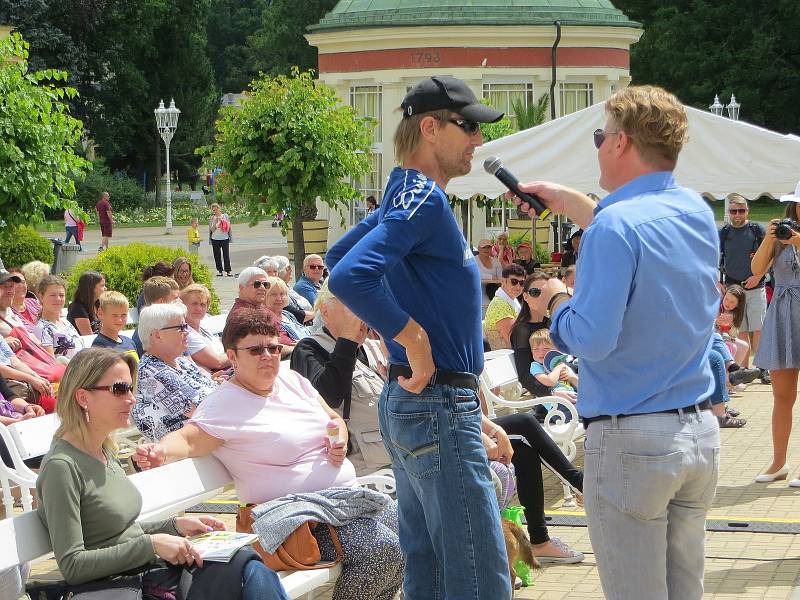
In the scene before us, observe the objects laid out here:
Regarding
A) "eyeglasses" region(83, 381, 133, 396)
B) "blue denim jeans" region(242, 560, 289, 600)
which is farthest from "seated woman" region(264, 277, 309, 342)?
"blue denim jeans" region(242, 560, 289, 600)

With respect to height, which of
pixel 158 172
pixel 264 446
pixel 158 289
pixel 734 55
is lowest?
pixel 264 446

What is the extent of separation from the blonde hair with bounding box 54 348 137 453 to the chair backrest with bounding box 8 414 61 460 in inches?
77.3

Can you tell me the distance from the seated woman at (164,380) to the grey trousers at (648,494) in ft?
11.6

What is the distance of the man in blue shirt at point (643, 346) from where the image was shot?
11.2 ft

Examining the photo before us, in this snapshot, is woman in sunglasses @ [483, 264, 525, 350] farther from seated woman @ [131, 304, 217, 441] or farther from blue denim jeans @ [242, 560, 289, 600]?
blue denim jeans @ [242, 560, 289, 600]

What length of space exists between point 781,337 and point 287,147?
46.1 ft

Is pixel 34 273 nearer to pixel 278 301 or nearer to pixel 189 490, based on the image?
pixel 278 301

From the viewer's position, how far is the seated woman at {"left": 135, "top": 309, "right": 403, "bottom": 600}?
5.11 m

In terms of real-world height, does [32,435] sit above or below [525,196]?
below

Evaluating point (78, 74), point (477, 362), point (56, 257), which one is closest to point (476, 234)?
point (56, 257)

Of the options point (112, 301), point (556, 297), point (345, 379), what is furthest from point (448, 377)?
point (112, 301)

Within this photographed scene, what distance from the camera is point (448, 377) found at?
147 inches

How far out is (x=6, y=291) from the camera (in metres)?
9.88

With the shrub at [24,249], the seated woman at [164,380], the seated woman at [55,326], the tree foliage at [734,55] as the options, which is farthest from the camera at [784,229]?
the tree foliage at [734,55]
